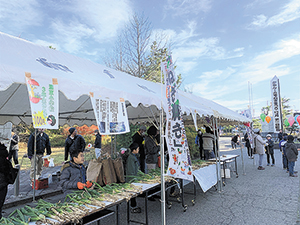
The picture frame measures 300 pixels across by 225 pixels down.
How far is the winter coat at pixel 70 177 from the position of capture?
312 cm

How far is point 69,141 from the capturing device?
6.60 metres

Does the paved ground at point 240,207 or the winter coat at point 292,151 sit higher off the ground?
the winter coat at point 292,151

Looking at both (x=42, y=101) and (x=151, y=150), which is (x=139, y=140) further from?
(x=42, y=101)

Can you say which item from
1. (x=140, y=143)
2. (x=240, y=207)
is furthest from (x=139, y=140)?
(x=240, y=207)

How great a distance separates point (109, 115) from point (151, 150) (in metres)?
3.21

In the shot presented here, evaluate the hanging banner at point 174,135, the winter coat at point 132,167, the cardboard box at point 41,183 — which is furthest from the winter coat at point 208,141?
the cardboard box at point 41,183

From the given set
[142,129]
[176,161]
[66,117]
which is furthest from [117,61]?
[176,161]

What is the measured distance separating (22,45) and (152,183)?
320cm

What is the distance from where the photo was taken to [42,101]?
2146 millimetres

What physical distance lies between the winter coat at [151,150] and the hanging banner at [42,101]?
12.4 ft

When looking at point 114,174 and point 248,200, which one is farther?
point 248,200

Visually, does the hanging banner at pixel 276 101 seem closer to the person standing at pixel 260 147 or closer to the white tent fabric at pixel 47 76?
the person standing at pixel 260 147

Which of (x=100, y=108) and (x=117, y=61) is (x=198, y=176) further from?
(x=117, y=61)

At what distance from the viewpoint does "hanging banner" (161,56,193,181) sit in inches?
128
